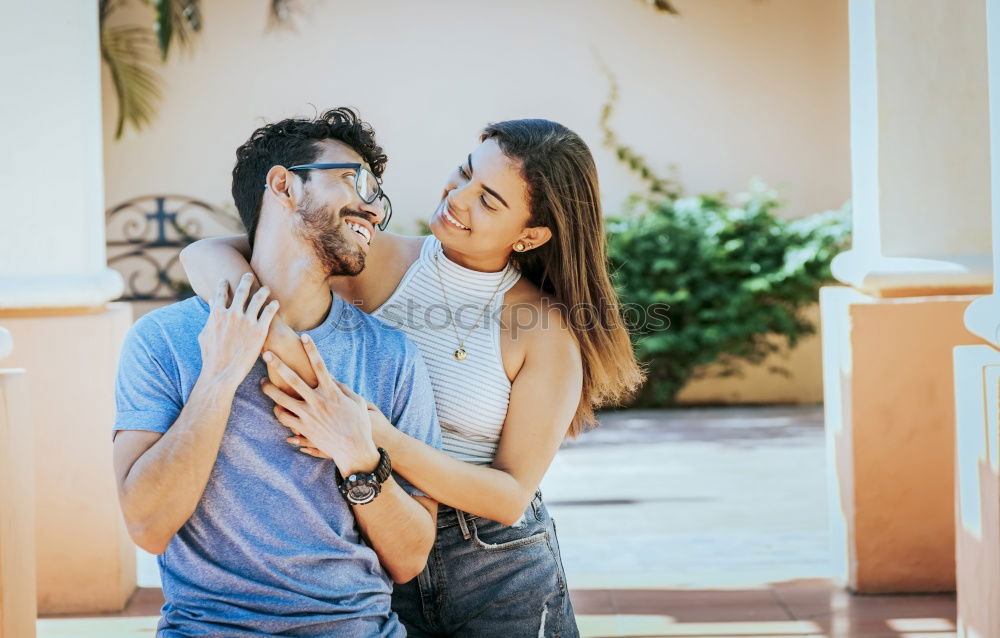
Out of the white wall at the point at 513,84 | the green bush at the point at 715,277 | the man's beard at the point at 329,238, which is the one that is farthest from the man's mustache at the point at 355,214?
the white wall at the point at 513,84

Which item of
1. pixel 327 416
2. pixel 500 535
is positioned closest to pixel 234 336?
pixel 327 416

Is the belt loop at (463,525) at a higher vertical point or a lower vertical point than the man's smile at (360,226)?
lower

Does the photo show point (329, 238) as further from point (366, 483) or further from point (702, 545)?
point (702, 545)

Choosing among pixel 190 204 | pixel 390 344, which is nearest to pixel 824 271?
pixel 190 204

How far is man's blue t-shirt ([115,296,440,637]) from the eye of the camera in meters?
2.09

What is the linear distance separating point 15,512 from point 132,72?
827 cm

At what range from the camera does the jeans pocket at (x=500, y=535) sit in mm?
2506

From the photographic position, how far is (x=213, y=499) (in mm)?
2123

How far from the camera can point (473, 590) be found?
2.50m

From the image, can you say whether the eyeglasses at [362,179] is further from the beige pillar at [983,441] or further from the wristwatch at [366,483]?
the beige pillar at [983,441]

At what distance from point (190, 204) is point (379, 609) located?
840cm

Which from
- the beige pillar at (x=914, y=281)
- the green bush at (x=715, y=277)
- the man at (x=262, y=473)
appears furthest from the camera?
the green bush at (x=715, y=277)

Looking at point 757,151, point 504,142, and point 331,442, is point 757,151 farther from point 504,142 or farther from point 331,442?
point 331,442

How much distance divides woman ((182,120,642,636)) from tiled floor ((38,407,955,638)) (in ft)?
3.91
